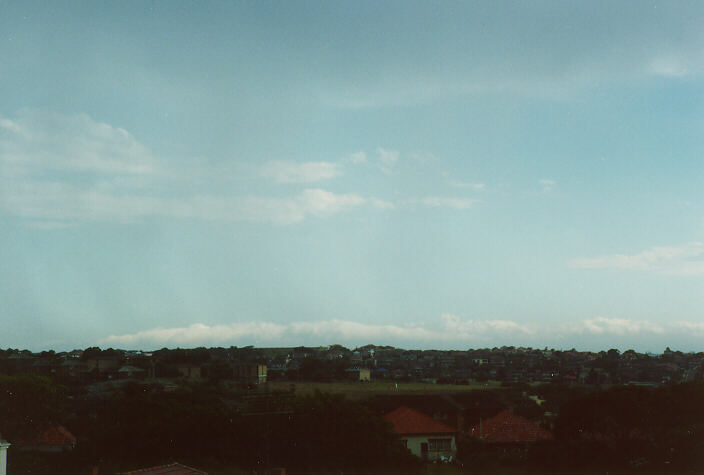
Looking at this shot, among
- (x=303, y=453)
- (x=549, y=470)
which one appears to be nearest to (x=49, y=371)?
(x=303, y=453)

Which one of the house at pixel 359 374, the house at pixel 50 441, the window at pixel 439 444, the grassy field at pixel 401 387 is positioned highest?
the house at pixel 359 374

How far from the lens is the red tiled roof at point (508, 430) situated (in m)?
24.0

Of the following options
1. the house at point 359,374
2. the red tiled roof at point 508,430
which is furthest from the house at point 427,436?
the house at point 359,374

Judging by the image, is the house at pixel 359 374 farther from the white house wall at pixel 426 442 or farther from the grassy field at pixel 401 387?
the white house wall at pixel 426 442

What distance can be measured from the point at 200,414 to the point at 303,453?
343 cm

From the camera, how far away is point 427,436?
82.6ft

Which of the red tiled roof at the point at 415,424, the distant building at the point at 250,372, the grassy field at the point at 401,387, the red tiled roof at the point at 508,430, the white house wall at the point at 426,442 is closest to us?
the red tiled roof at the point at 508,430

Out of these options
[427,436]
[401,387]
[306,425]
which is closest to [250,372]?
[401,387]

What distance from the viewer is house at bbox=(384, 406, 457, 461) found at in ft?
81.3

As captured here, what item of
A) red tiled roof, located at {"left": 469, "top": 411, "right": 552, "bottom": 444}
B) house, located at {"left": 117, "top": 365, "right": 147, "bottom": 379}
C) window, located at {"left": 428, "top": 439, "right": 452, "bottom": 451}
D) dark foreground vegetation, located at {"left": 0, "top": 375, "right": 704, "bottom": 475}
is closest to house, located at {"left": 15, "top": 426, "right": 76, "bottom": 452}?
dark foreground vegetation, located at {"left": 0, "top": 375, "right": 704, "bottom": 475}

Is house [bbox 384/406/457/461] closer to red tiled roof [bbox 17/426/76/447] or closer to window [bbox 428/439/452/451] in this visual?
window [bbox 428/439/452/451]

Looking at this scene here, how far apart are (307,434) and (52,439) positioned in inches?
368

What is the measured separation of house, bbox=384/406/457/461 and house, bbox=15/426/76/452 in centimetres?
1044

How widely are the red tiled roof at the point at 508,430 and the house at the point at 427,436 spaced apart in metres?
0.96
